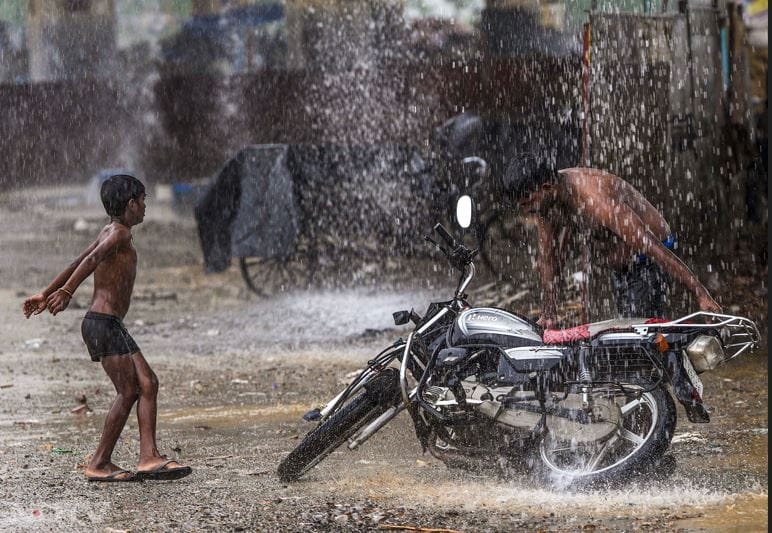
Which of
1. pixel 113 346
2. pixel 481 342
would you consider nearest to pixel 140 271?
pixel 113 346

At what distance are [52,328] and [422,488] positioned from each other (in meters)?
5.79

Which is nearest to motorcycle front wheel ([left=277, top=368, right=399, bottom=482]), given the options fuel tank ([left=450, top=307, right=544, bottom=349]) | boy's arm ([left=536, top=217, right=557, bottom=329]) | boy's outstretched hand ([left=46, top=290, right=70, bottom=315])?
fuel tank ([left=450, top=307, right=544, bottom=349])

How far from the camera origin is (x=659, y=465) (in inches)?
195

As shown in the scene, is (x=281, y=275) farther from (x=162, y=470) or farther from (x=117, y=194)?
(x=162, y=470)

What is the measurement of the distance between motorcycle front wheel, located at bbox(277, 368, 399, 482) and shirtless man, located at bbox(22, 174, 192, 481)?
605 millimetres

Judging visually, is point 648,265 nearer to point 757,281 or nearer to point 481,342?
point 481,342

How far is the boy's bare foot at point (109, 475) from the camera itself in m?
5.35

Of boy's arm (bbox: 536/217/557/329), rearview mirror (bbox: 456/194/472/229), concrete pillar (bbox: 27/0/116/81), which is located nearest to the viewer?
rearview mirror (bbox: 456/194/472/229)

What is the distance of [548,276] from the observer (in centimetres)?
530

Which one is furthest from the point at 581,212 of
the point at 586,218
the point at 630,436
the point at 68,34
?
the point at 68,34

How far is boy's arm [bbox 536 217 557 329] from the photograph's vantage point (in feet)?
17.3

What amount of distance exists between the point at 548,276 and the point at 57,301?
2.20 m

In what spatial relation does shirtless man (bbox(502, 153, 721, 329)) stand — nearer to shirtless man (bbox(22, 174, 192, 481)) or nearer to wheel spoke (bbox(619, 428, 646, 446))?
wheel spoke (bbox(619, 428, 646, 446))

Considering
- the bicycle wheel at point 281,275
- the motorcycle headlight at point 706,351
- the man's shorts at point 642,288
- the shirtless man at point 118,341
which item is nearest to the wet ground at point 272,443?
the shirtless man at point 118,341
